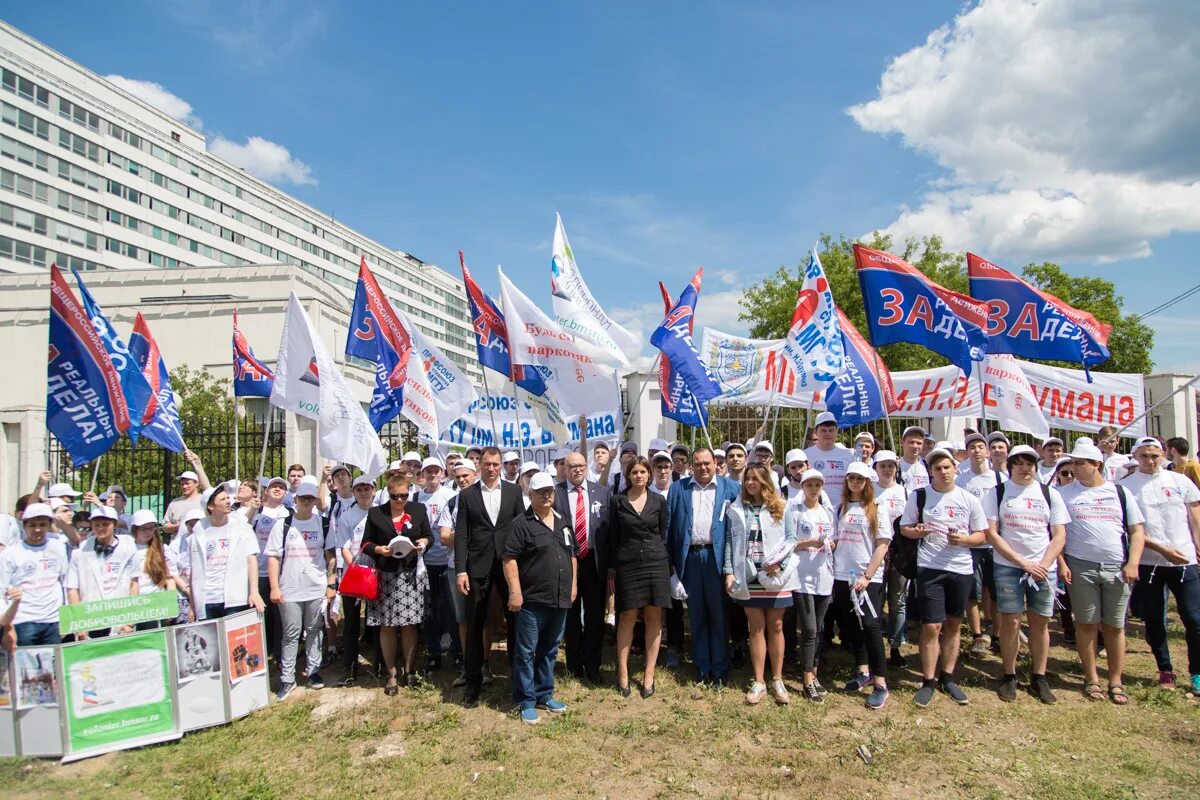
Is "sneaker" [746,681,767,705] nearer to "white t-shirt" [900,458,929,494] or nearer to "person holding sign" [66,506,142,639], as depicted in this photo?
"white t-shirt" [900,458,929,494]

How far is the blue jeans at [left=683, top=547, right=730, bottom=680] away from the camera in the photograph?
609cm

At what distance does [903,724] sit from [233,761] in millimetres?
4825

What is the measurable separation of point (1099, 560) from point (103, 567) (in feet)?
26.7

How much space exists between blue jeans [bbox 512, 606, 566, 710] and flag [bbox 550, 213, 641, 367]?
324cm

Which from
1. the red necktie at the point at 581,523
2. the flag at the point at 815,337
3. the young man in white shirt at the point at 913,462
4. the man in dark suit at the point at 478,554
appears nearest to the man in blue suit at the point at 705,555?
the red necktie at the point at 581,523

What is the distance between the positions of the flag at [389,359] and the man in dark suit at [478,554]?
2.70 metres

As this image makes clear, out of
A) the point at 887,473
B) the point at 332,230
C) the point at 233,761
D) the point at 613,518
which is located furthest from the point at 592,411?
the point at 332,230

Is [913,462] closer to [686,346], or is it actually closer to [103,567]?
[686,346]

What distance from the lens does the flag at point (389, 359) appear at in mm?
8547

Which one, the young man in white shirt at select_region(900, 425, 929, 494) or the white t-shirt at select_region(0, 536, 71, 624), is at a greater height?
the young man in white shirt at select_region(900, 425, 929, 494)

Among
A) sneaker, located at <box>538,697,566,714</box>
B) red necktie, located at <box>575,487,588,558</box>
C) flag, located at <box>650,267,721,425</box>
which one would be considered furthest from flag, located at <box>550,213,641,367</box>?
sneaker, located at <box>538,697,566,714</box>

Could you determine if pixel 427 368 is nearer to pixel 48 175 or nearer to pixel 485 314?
pixel 485 314

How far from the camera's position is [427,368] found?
977 centimetres

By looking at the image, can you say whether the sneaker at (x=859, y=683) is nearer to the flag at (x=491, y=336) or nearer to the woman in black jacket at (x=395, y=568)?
the woman in black jacket at (x=395, y=568)
